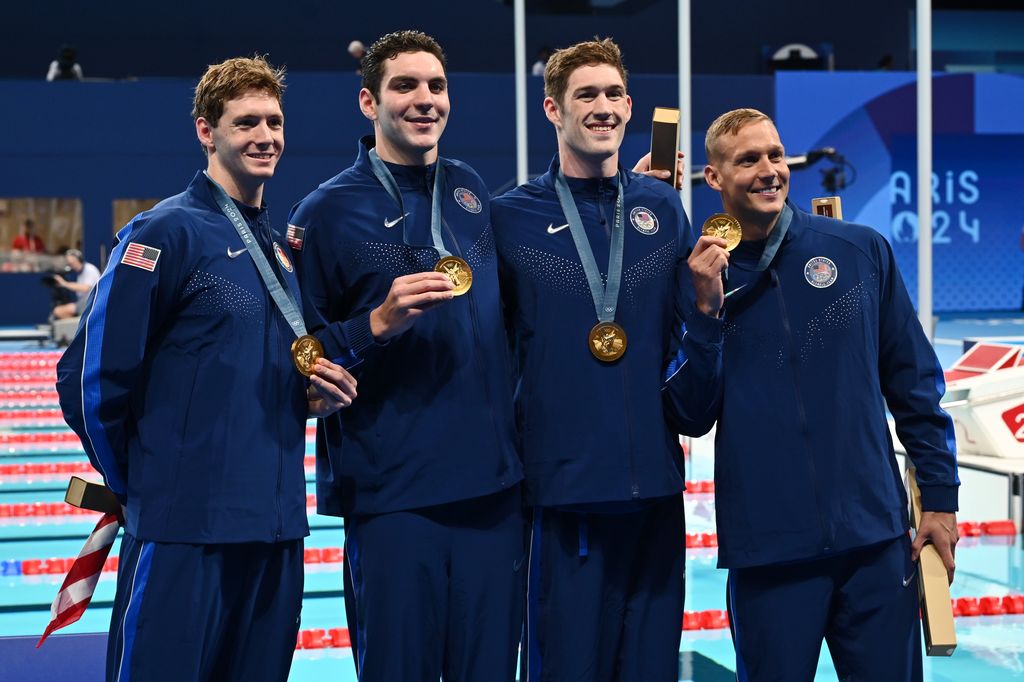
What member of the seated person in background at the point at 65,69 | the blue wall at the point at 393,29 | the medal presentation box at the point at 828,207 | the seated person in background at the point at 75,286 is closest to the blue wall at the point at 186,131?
the seated person in background at the point at 65,69

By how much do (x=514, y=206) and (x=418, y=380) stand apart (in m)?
0.47

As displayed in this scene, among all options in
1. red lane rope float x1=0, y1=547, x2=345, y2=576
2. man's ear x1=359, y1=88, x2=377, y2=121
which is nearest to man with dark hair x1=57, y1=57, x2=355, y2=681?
man's ear x1=359, y1=88, x2=377, y2=121

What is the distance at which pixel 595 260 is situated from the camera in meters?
2.77

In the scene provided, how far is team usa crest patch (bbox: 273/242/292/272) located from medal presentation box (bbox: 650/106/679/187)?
0.88m

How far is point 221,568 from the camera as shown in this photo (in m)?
2.57

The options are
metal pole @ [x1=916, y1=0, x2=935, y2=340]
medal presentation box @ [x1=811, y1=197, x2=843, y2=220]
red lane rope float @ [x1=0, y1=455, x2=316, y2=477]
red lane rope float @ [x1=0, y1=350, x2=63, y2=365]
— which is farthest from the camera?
red lane rope float @ [x1=0, y1=350, x2=63, y2=365]

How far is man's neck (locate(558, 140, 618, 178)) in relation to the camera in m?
2.81

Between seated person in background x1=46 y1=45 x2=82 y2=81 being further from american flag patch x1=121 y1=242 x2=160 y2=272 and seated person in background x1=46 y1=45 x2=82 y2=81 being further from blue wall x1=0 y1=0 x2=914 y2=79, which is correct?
american flag patch x1=121 y1=242 x2=160 y2=272

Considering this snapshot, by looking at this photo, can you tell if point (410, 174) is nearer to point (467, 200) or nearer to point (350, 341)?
point (467, 200)

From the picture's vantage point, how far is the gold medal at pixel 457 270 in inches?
100

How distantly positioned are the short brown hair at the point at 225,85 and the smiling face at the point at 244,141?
0.01 meters

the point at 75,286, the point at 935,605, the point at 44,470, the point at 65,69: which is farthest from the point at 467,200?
the point at 65,69

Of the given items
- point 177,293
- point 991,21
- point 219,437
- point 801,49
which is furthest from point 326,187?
point 991,21

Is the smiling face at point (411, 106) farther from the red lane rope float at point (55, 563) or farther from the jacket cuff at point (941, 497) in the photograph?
the red lane rope float at point (55, 563)
